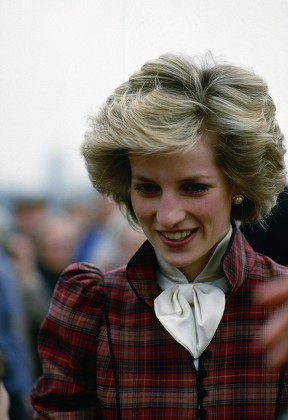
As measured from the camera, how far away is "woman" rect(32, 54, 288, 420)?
A: 75.2 inches

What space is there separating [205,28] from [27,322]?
1.83 metres

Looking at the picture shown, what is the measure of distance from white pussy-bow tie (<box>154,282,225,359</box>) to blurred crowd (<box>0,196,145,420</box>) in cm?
136

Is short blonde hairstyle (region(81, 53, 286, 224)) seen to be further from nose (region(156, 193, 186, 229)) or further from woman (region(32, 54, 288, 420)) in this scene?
nose (region(156, 193, 186, 229))

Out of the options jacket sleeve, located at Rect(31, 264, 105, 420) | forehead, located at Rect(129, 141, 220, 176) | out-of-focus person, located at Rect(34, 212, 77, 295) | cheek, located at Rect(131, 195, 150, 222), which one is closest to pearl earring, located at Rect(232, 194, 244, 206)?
forehead, located at Rect(129, 141, 220, 176)

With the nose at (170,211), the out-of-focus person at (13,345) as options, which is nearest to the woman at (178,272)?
the nose at (170,211)

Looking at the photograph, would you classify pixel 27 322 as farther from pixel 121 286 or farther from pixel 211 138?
pixel 211 138

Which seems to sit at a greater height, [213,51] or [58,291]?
[213,51]

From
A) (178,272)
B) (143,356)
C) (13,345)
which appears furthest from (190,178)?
(13,345)

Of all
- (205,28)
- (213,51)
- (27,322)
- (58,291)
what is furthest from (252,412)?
(27,322)

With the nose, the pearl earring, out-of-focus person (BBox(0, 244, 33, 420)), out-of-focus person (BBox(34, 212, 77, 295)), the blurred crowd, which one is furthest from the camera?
out-of-focus person (BBox(34, 212, 77, 295))

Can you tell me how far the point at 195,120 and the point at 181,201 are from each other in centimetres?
20

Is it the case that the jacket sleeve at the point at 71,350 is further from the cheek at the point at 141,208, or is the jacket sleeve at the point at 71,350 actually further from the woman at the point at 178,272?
the cheek at the point at 141,208

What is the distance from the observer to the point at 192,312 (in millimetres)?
2045

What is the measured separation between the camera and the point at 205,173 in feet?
6.29
